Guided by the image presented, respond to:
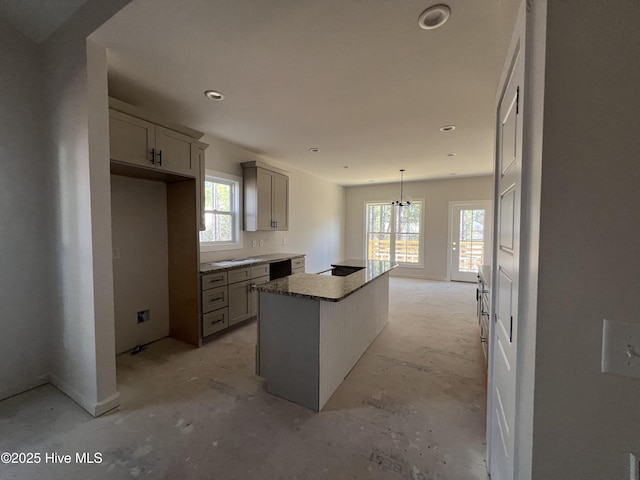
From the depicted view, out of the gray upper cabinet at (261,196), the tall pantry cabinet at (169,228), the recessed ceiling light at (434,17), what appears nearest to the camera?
the recessed ceiling light at (434,17)

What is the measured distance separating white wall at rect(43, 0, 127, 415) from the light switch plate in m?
2.61

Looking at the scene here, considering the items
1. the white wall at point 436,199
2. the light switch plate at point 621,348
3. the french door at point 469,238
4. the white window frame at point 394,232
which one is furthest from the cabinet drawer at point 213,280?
the french door at point 469,238

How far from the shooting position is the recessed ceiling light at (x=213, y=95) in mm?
2508

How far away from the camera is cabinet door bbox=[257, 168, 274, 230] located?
4.23m

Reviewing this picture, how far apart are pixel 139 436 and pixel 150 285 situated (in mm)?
1765

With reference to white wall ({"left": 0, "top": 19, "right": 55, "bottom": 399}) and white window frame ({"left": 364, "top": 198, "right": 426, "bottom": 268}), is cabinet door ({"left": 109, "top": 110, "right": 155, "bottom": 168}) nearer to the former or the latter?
white wall ({"left": 0, "top": 19, "right": 55, "bottom": 399})

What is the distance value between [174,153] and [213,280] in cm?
147

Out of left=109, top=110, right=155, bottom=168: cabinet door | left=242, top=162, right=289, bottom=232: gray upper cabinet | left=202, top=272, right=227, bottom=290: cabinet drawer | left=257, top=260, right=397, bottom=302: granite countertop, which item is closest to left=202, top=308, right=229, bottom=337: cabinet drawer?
left=202, top=272, right=227, bottom=290: cabinet drawer

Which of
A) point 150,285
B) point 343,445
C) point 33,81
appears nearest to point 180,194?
point 150,285

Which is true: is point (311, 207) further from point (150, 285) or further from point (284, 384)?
point (284, 384)

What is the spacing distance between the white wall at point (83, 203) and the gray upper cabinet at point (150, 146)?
312 millimetres

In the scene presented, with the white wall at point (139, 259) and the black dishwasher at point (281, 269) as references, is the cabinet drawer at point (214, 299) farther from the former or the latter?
the black dishwasher at point (281, 269)

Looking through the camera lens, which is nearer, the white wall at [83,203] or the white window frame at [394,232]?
the white wall at [83,203]

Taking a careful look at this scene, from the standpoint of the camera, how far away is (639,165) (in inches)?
22.6
